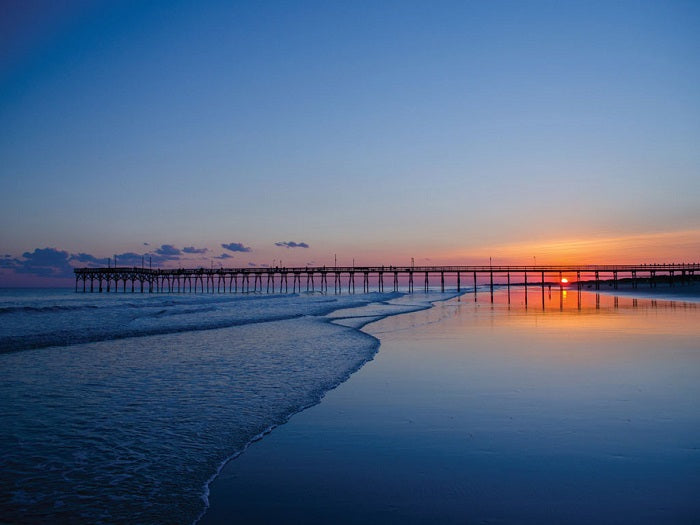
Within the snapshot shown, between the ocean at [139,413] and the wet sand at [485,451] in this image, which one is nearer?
the wet sand at [485,451]

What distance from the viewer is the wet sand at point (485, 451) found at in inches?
138

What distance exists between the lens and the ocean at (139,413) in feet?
12.4

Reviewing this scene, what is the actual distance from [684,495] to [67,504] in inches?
172

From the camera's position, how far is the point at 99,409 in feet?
20.9

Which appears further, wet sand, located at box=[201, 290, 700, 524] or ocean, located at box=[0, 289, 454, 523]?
ocean, located at box=[0, 289, 454, 523]

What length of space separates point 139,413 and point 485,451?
161 inches

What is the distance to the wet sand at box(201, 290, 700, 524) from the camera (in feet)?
11.5

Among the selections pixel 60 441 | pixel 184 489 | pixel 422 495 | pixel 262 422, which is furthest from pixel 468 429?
pixel 60 441

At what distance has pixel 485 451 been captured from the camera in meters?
4.70

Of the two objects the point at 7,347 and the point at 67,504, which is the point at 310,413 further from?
the point at 7,347

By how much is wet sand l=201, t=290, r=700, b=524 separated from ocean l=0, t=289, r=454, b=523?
0.39 meters

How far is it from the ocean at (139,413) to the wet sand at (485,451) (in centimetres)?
39

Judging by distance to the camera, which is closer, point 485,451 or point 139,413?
point 485,451

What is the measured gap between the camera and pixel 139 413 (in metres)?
6.21
